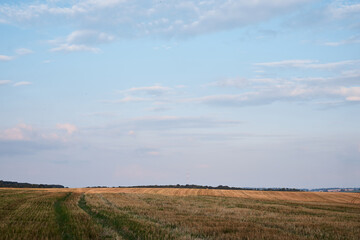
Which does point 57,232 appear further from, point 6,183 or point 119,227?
point 6,183

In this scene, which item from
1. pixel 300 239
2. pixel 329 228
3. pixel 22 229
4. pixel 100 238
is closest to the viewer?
pixel 100 238

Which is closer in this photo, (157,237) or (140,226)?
(157,237)

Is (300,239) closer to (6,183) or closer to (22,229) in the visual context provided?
(22,229)

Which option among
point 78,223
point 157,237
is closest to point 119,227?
point 78,223

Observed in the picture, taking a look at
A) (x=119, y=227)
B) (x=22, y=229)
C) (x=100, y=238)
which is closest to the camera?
(x=100, y=238)

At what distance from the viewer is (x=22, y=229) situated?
1697 centimetres

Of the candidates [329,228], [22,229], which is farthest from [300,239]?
[22,229]

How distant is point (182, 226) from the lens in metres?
19.1

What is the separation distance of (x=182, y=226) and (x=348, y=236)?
8368 mm

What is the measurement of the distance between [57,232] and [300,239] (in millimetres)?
10987

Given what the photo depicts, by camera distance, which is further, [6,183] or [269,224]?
[6,183]

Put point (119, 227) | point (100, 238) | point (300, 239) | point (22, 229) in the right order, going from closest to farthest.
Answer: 1. point (100, 238)
2. point (300, 239)
3. point (22, 229)
4. point (119, 227)

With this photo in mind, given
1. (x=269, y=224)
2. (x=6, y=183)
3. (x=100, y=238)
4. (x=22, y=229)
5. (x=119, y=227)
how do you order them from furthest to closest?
(x=6, y=183) < (x=269, y=224) < (x=119, y=227) < (x=22, y=229) < (x=100, y=238)

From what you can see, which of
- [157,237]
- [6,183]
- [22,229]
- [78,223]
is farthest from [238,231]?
[6,183]
